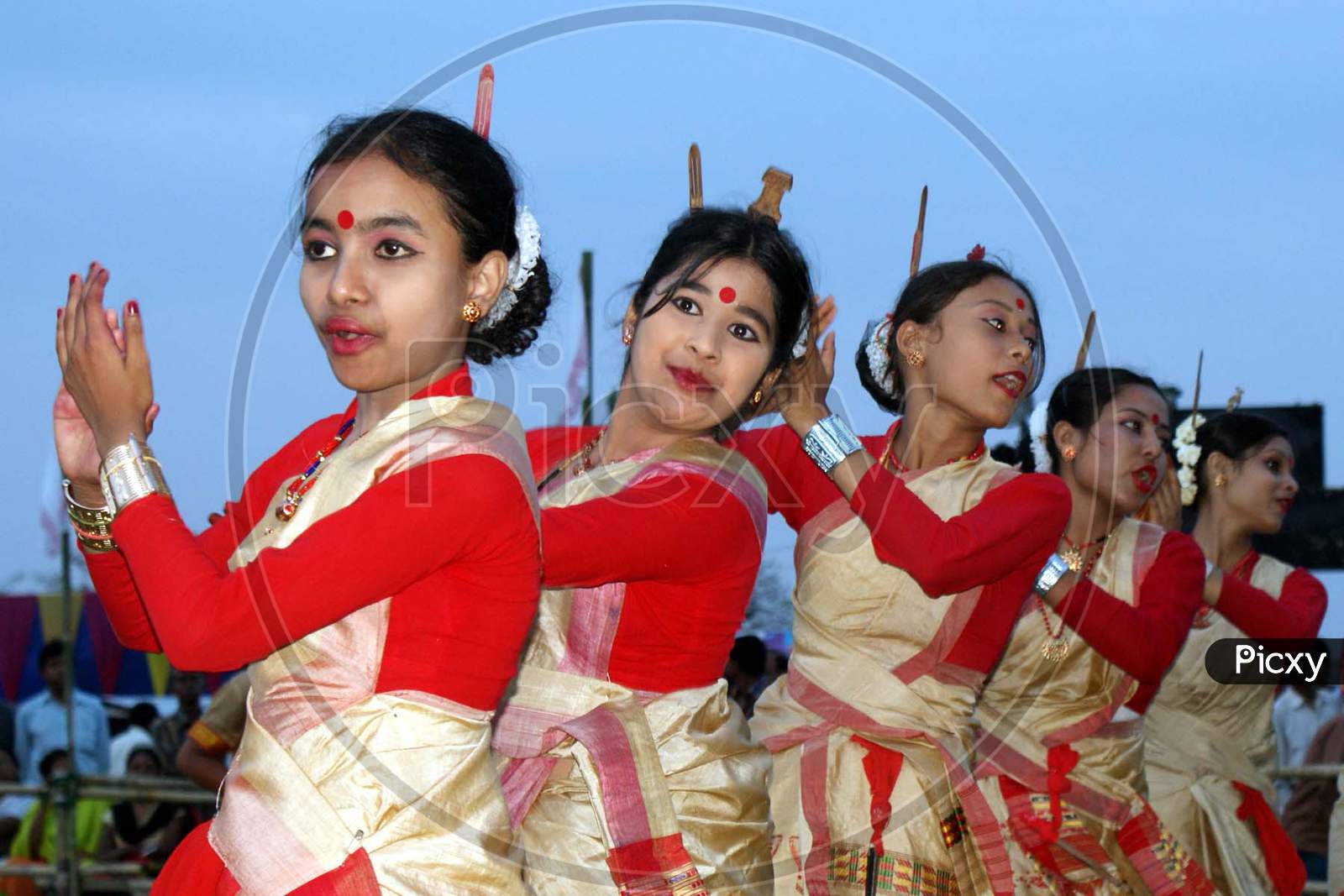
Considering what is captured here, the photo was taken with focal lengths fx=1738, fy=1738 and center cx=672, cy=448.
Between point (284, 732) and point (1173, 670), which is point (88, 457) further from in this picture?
point (1173, 670)

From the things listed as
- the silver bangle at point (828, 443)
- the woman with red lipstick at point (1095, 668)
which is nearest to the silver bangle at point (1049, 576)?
the woman with red lipstick at point (1095, 668)

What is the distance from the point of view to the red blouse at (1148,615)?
500 cm

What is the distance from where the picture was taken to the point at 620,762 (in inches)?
125

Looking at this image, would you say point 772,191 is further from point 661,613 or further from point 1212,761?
point 1212,761

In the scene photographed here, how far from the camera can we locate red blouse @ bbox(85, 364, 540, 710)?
227 centimetres

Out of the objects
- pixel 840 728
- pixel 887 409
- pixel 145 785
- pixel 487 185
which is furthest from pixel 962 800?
pixel 145 785

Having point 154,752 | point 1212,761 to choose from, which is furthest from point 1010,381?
point 154,752


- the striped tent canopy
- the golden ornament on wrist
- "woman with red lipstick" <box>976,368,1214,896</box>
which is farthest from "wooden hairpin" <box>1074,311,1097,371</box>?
the striped tent canopy

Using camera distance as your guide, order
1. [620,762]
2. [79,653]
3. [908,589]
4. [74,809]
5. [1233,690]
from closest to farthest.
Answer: [620,762] → [908,589] → [1233,690] → [74,809] → [79,653]

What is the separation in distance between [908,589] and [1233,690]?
3.02 m

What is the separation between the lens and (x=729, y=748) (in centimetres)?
343

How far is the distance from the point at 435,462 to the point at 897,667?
211 cm

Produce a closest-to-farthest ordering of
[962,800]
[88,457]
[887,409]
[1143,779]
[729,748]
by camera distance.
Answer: [88,457]
[729,748]
[962,800]
[887,409]
[1143,779]

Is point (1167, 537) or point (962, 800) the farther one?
point (1167, 537)
